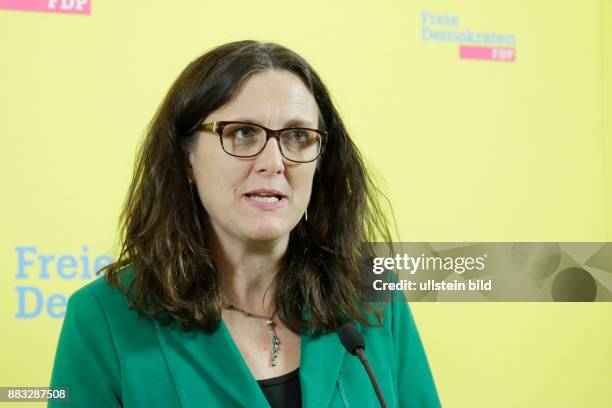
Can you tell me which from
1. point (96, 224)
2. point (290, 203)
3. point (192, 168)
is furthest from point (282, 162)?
point (96, 224)

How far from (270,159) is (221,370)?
339 mm

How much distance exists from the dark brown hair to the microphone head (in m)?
0.16

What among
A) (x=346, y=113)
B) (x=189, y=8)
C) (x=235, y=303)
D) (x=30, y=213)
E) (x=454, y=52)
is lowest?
(x=235, y=303)

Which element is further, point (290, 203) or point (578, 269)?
point (578, 269)

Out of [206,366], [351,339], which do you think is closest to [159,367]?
[206,366]

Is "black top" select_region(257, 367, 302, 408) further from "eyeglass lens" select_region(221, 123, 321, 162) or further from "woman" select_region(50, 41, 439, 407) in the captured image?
"eyeglass lens" select_region(221, 123, 321, 162)

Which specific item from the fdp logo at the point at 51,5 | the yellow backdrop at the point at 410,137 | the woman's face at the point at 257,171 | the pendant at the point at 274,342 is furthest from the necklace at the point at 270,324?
the fdp logo at the point at 51,5

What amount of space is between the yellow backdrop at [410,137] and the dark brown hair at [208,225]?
567mm

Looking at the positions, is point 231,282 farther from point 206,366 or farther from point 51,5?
point 51,5

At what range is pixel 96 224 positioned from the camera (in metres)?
1.75

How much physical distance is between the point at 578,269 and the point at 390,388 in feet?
3.79

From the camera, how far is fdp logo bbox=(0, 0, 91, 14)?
67.5 inches

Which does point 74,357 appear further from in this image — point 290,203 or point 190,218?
point 290,203

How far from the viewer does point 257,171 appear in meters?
1.08
